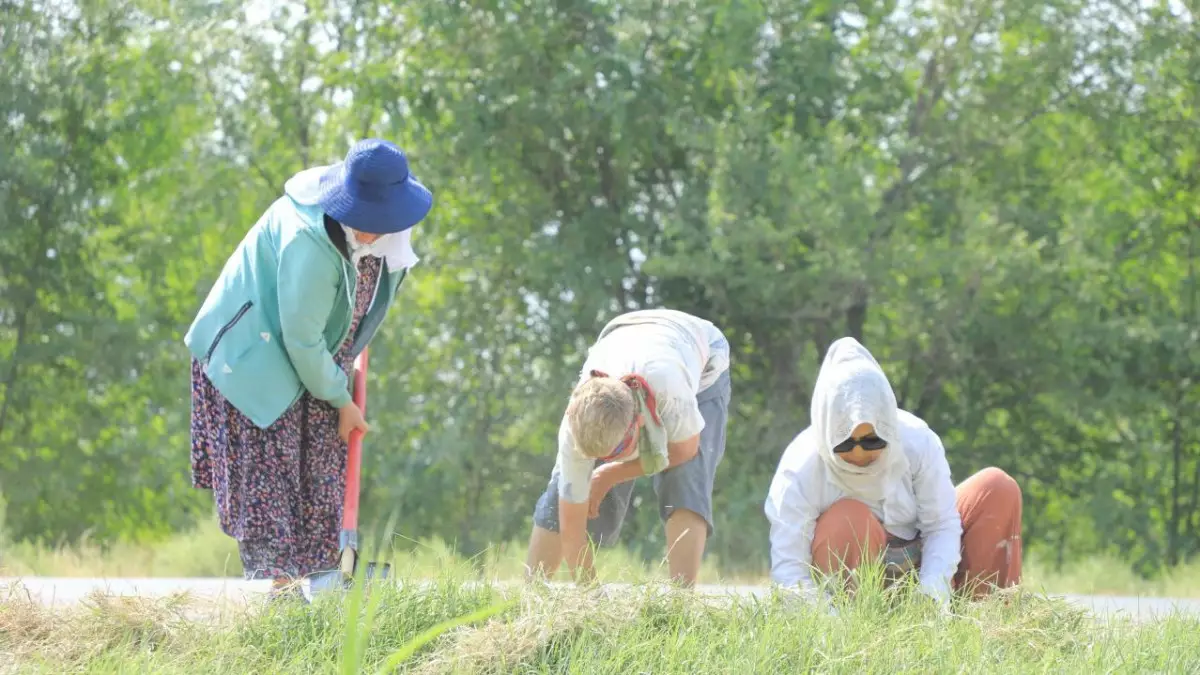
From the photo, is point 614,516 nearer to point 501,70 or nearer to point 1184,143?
point 501,70

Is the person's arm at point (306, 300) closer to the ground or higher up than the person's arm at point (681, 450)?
higher up

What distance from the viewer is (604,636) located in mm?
4223

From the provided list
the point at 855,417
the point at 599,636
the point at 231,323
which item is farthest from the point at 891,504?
the point at 231,323

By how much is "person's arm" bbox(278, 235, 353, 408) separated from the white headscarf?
4.87ft

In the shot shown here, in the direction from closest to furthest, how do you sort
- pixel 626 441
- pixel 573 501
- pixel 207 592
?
pixel 626 441 < pixel 573 501 < pixel 207 592

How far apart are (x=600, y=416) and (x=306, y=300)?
97 centimetres

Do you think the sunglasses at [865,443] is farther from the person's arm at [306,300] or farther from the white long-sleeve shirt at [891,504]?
the person's arm at [306,300]

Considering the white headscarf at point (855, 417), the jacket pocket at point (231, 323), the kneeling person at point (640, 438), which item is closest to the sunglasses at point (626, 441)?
the kneeling person at point (640, 438)

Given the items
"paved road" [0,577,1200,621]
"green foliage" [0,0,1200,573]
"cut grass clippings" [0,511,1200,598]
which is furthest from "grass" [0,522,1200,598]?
"paved road" [0,577,1200,621]

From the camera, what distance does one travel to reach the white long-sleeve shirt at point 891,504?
5004 millimetres

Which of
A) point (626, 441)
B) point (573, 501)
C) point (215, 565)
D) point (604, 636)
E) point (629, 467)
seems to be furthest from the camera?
point (215, 565)

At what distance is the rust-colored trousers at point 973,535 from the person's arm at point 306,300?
161 cm

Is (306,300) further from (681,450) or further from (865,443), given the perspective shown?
(865,443)

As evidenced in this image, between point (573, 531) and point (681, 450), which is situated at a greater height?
point (681, 450)
